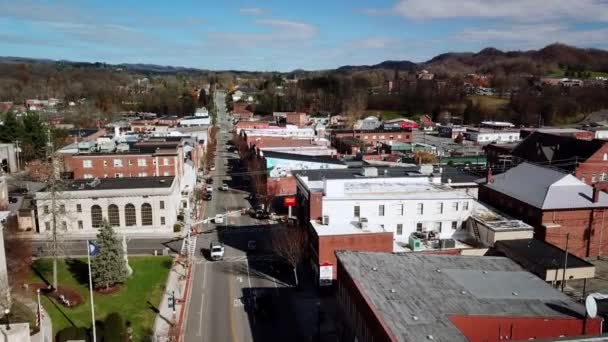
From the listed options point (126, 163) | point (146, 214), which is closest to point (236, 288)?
point (146, 214)

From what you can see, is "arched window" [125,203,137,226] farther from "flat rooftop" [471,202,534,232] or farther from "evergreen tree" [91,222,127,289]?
"flat rooftop" [471,202,534,232]

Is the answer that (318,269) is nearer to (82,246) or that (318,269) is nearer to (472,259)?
(472,259)

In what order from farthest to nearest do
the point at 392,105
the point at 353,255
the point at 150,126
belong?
1. the point at 392,105
2. the point at 150,126
3. the point at 353,255

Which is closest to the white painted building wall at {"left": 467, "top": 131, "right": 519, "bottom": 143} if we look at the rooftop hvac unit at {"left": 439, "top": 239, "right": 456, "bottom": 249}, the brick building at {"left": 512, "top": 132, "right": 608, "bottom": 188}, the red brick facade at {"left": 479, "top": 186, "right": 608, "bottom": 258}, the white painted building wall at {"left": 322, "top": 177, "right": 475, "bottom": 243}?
the brick building at {"left": 512, "top": 132, "right": 608, "bottom": 188}

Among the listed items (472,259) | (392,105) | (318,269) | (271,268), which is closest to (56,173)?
(271,268)

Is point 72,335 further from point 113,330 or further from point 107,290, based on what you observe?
point 107,290

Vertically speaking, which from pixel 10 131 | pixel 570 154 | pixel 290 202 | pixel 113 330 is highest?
pixel 10 131
